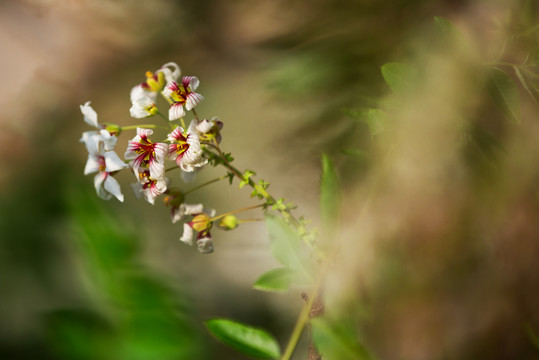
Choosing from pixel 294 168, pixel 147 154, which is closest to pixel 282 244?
pixel 147 154

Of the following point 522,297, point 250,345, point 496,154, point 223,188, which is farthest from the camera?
point 223,188

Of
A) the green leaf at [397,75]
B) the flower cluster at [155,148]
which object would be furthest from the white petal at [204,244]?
the green leaf at [397,75]

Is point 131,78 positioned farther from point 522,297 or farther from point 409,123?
point 522,297

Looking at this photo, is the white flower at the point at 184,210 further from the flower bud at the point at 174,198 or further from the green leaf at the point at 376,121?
the green leaf at the point at 376,121

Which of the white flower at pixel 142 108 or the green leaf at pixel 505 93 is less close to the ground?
the green leaf at pixel 505 93

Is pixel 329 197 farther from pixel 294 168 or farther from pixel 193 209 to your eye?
pixel 294 168

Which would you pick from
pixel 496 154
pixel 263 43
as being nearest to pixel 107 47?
pixel 263 43
